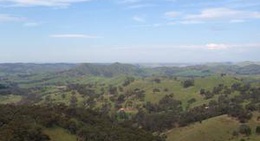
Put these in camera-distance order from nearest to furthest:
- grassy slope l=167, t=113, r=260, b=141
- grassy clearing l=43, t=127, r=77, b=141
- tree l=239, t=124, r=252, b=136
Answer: grassy clearing l=43, t=127, r=77, b=141 → tree l=239, t=124, r=252, b=136 → grassy slope l=167, t=113, r=260, b=141

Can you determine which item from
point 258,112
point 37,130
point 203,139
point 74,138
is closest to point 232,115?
point 258,112

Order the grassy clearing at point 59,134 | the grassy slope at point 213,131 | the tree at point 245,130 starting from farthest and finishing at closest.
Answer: the grassy slope at point 213,131 < the tree at point 245,130 < the grassy clearing at point 59,134

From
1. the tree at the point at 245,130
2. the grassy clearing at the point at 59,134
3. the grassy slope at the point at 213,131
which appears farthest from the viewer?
the grassy slope at the point at 213,131

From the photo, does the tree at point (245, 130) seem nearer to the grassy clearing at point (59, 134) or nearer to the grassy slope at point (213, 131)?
the grassy slope at point (213, 131)

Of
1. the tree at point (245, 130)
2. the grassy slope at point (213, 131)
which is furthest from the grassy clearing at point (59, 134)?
the tree at point (245, 130)

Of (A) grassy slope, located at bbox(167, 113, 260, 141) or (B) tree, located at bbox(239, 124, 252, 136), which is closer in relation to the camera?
(B) tree, located at bbox(239, 124, 252, 136)

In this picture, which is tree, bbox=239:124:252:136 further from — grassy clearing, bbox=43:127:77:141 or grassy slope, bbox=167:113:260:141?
grassy clearing, bbox=43:127:77:141

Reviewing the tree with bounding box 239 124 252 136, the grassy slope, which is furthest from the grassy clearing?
the tree with bounding box 239 124 252 136
